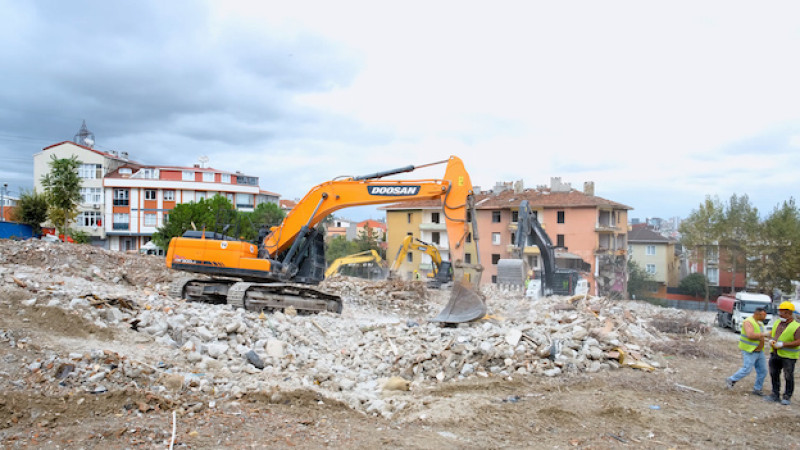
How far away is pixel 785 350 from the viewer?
7.43 m

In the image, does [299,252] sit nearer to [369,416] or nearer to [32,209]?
[369,416]

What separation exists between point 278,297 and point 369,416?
19.1 feet

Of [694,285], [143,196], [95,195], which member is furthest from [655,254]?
[95,195]

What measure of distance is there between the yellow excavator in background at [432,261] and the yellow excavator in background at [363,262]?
1.30 m

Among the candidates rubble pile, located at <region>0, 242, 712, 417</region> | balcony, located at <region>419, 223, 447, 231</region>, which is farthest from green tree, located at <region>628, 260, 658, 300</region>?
rubble pile, located at <region>0, 242, 712, 417</region>

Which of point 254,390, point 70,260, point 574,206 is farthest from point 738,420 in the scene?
point 574,206

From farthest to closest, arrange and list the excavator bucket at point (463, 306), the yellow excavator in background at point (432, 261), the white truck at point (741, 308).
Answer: the yellow excavator in background at point (432, 261), the white truck at point (741, 308), the excavator bucket at point (463, 306)

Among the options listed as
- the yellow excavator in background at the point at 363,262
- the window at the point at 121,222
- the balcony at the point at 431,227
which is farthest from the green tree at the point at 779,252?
the window at the point at 121,222

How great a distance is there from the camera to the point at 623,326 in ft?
35.8

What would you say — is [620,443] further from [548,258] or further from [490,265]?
[490,265]

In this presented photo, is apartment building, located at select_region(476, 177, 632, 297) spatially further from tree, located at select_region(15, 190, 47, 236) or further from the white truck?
tree, located at select_region(15, 190, 47, 236)

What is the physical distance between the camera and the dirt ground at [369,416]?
511 cm

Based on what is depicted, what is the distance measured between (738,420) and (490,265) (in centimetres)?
3885

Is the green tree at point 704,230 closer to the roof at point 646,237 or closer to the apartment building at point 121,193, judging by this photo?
the roof at point 646,237
